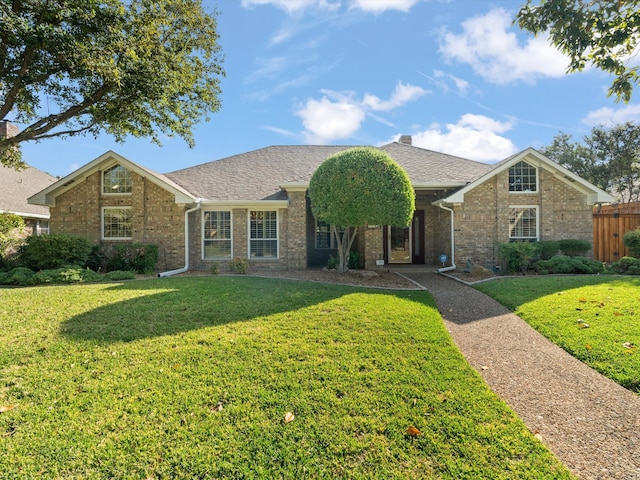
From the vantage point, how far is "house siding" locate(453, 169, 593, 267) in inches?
514

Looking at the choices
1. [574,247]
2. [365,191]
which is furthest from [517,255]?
[365,191]

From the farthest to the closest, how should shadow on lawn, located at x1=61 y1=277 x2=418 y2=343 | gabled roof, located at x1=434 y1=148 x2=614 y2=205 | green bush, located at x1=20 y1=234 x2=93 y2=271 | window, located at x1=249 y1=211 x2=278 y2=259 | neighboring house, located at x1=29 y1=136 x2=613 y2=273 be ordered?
window, located at x1=249 y1=211 x2=278 y2=259
neighboring house, located at x1=29 y1=136 x2=613 y2=273
gabled roof, located at x1=434 y1=148 x2=614 y2=205
green bush, located at x1=20 y1=234 x2=93 y2=271
shadow on lawn, located at x1=61 y1=277 x2=418 y2=343

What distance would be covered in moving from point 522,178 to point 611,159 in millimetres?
16506

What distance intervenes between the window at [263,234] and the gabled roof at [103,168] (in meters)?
2.58

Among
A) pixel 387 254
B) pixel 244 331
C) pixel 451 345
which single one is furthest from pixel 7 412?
pixel 387 254

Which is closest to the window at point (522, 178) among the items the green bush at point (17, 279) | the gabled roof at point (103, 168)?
the gabled roof at point (103, 168)

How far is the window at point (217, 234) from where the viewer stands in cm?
1371

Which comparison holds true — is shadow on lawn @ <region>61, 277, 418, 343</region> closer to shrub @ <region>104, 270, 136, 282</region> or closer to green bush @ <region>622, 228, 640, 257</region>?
shrub @ <region>104, 270, 136, 282</region>

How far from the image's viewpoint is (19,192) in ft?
58.5

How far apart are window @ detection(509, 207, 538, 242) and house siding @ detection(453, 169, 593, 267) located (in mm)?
220

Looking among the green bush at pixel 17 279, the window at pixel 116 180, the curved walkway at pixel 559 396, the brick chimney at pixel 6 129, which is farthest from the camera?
the brick chimney at pixel 6 129

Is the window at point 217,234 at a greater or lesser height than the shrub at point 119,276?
greater

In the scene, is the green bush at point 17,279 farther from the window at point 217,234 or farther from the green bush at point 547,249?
the green bush at point 547,249

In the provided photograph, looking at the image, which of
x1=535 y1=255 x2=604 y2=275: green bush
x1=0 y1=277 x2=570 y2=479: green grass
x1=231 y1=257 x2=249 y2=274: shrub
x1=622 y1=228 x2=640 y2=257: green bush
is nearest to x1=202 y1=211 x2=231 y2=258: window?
x1=231 y1=257 x2=249 y2=274: shrub
